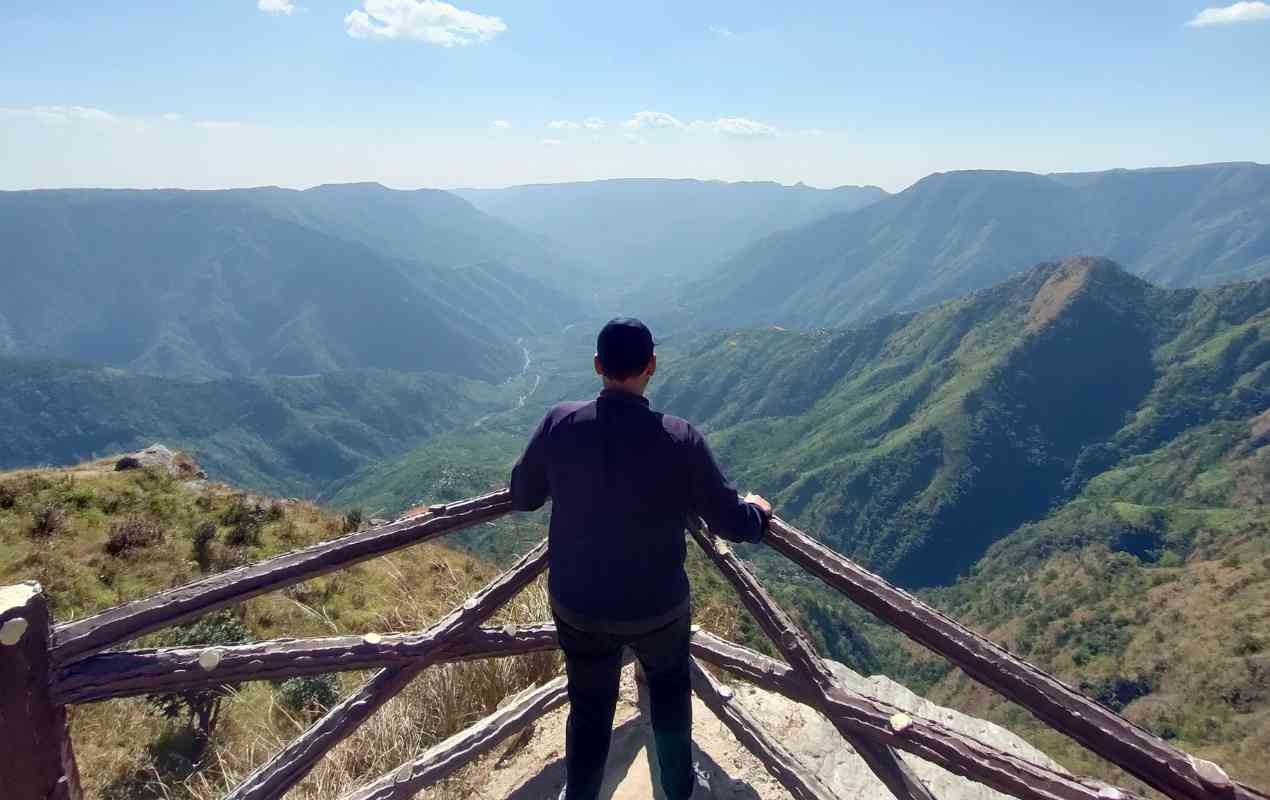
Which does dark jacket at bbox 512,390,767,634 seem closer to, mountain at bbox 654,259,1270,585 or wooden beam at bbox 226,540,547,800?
wooden beam at bbox 226,540,547,800

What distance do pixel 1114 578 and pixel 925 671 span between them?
25.0 metres

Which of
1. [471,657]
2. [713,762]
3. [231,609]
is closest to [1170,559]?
[713,762]

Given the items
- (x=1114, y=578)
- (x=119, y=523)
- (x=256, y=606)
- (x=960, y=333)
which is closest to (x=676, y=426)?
(x=256, y=606)

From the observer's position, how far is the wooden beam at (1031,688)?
2.37 meters

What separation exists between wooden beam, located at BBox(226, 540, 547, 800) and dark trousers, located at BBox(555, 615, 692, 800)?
1.00 m

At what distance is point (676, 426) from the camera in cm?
277

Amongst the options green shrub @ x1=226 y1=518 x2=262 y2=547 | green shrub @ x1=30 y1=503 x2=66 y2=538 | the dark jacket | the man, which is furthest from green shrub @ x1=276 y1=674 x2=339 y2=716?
green shrub @ x1=30 y1=503 x2=66 y2=538

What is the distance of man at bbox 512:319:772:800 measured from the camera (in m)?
2.66

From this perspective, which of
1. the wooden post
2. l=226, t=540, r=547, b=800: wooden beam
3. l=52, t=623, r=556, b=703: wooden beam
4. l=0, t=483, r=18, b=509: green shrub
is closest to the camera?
the wooden post

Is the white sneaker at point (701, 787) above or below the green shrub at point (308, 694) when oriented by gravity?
above

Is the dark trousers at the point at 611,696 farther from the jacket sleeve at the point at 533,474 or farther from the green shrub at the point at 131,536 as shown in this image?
the green shrub at the point at 131,536

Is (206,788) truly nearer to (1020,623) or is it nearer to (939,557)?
(1020,623)

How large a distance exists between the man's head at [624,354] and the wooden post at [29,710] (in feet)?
7.17

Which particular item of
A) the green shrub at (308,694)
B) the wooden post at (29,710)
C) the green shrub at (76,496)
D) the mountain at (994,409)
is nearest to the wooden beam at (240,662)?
the wooden post at (29,710)
